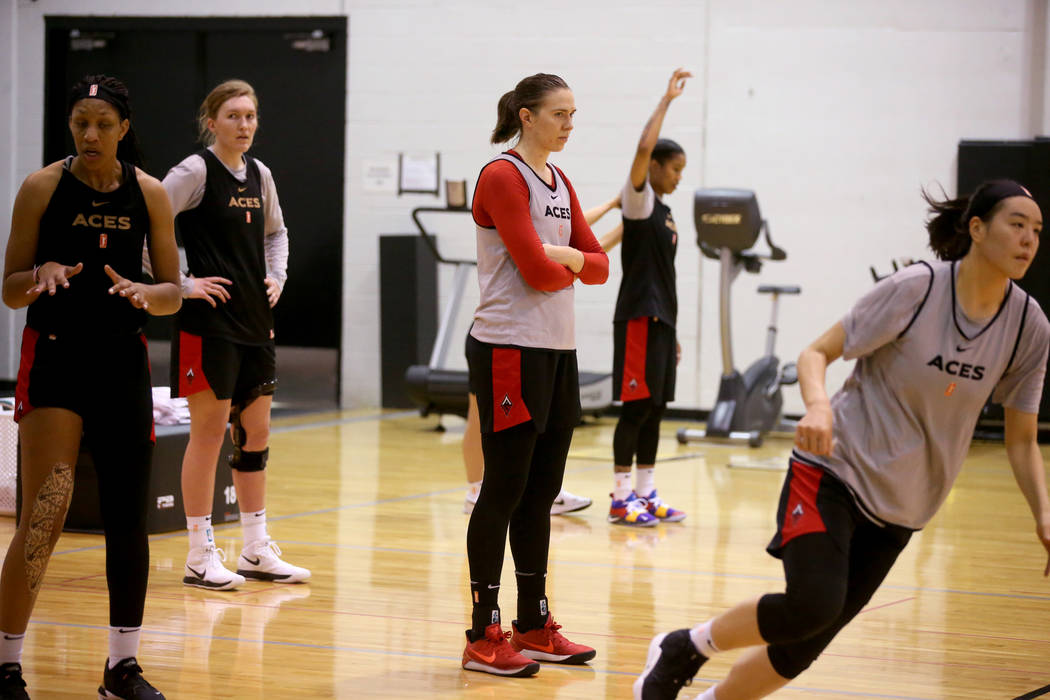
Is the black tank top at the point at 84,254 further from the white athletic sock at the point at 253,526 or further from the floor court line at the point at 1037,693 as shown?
the floor court line at the point at 1037,693

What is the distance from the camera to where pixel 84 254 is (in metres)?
2.51

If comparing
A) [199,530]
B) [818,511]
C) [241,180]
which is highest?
[241,180]

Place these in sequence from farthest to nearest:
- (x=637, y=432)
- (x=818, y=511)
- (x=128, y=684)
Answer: (x=637, y=432)
(x=128, y=684)
(x=818, y=511)

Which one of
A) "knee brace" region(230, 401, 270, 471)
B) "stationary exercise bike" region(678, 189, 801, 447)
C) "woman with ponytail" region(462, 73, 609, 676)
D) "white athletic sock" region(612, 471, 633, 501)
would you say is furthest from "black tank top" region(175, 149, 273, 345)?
"stationary exercise bike" region(678, 189, 801, 447)

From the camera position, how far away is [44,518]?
2477 millimetres

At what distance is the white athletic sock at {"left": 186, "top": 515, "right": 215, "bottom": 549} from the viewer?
3727mm

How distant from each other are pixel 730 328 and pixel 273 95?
14.2ft

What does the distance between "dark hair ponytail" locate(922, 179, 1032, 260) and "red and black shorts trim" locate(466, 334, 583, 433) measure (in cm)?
93

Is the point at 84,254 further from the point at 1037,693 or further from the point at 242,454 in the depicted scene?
the point at 1037,693

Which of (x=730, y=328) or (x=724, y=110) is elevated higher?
(x=724, y=110)

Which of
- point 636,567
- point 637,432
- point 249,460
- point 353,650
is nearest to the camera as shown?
point 353,650

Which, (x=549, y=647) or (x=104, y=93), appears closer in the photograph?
(x=104, y=93)

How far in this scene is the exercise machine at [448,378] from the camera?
319 inches

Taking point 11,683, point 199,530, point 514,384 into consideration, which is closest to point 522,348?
point 514,384
